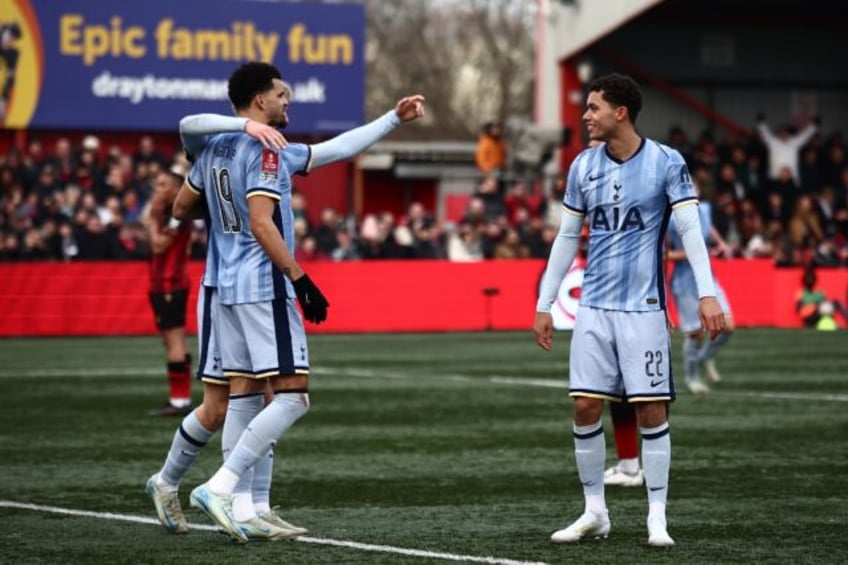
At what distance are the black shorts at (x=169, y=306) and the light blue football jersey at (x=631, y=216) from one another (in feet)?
23.4

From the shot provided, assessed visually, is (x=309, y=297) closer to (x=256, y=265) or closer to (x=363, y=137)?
(x=256, y=265)

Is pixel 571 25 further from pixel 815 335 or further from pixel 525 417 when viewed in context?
pixel 525 417

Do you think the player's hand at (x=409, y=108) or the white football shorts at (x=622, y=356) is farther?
the player's hand at (x=409, y=108)

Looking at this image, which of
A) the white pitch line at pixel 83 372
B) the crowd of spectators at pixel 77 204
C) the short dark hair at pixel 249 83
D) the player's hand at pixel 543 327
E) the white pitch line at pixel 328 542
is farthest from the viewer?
the crowd of spectators at pixel 77 204

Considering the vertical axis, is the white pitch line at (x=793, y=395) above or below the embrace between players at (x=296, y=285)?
below

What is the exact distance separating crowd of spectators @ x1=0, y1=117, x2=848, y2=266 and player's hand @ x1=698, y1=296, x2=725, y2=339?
69.4 feet

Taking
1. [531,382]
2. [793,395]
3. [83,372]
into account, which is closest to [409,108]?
[793,395]

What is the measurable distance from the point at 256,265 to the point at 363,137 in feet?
2.66

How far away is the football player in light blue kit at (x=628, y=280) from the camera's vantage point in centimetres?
815

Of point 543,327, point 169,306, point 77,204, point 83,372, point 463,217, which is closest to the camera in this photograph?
point 543,327

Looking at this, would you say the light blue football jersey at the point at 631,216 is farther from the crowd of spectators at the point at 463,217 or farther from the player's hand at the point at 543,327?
the crowd of spectators at the point at 463,217

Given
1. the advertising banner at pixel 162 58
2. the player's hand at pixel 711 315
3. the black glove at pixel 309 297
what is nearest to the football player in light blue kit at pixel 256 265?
the black glove at pixel 309 297

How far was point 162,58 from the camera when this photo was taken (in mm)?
37094

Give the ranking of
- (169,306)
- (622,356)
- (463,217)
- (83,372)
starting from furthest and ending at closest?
1. (463,217)
2. (83,372)
3. (169,306)
4. (622,356)
